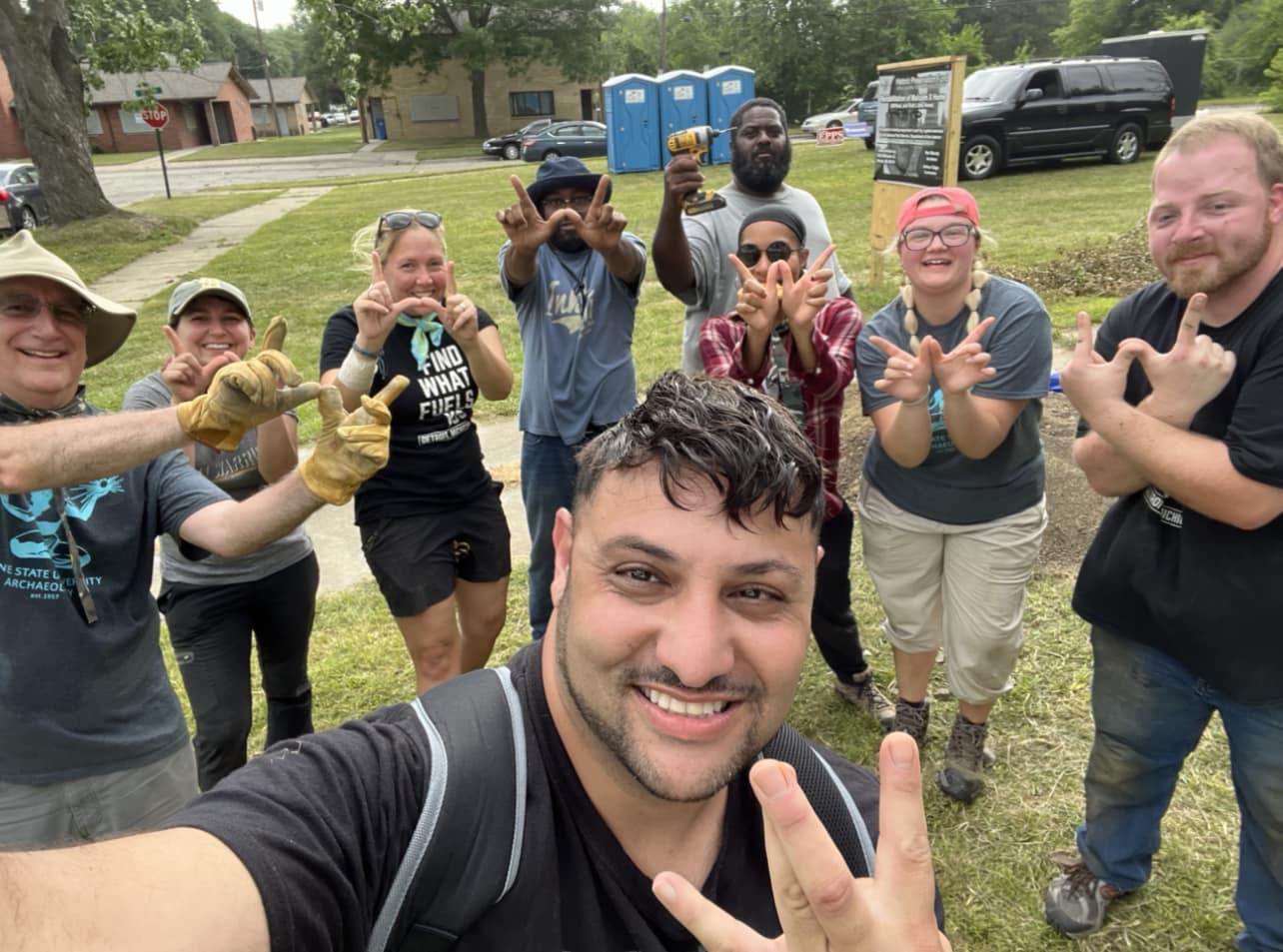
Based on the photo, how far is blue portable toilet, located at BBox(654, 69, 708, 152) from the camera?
23750mm

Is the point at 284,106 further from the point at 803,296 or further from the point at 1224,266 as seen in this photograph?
the point at 1224,266

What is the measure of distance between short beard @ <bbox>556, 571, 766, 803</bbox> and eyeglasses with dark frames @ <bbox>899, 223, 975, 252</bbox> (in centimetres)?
197

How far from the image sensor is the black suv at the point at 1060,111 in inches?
647

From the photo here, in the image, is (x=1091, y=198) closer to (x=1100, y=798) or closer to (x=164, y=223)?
(x=1100, y=798)

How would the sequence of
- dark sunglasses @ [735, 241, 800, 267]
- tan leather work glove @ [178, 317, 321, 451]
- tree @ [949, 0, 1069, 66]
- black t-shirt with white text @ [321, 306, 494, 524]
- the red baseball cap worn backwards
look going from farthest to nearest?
tree @ [949, 0, 1069, 66] → dark sunglasses @ [735, 241, 800, 267] → black t-shirt with white text @ [321, 306, 494, 524] → the red baseball cap worn backwards → tan leather work glove @ [178, 317, 321, 451]

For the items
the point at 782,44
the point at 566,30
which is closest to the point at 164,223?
the point at 782,44

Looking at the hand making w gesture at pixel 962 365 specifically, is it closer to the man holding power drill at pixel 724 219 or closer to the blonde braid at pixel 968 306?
the blonde braid at pixel 968 306

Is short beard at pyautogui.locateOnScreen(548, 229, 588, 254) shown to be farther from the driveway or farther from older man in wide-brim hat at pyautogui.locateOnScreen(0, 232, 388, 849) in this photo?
the driveway

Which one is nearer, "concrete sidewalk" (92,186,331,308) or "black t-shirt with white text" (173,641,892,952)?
"black t-shirt with white text" (173,641,892,952)

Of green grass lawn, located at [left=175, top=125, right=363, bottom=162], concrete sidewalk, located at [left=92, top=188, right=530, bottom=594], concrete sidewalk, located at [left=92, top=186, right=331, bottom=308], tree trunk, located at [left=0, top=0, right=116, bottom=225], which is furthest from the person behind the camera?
green grass lawn, located at [left=175, top=125, right=363, bottom=162]

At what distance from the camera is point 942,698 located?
A: 375 cm

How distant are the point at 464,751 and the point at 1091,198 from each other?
15.8 m

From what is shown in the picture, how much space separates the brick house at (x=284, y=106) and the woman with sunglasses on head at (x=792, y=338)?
7356cm

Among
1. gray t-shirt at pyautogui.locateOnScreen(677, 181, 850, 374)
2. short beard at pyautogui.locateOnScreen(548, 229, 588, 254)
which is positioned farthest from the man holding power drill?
short beard at pyautogui.locateOnScreen(548, 229, 588, 254)
